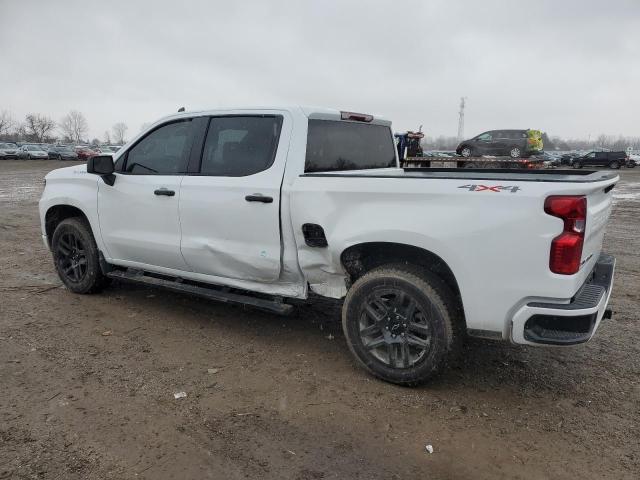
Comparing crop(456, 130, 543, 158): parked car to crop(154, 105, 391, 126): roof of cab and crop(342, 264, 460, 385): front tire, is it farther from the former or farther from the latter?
crop(342, 264, 460, 385): front tire

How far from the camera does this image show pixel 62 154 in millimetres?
49531

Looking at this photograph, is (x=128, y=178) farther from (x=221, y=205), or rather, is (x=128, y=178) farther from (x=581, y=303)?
(x=581, y=303)

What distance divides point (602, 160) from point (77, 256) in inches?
1791

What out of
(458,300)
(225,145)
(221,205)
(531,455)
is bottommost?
(531,455)

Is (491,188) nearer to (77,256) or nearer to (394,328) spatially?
(394,328)

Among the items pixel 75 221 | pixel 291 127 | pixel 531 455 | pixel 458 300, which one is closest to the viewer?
pixel 531 455

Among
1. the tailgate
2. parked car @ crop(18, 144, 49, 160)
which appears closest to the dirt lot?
the tailgate

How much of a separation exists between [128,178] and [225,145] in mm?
1137

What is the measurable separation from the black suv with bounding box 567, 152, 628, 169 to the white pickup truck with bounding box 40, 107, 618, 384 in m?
42.5

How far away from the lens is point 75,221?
17.6 ft

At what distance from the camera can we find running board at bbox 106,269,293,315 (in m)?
4.04

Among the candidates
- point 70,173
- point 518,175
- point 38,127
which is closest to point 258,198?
point 518,175

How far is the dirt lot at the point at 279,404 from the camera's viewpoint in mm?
2748

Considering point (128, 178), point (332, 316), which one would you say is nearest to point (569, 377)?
point (332, 316)
